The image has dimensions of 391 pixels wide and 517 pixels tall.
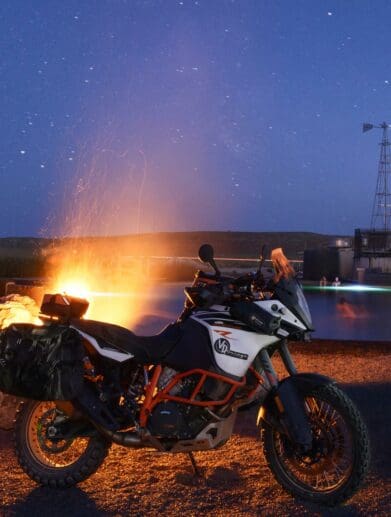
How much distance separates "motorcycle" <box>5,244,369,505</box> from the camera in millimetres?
4469

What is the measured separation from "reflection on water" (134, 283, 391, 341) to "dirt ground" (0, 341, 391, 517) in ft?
23.2

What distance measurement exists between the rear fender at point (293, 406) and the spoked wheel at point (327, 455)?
0.20ft

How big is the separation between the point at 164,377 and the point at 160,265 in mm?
32525

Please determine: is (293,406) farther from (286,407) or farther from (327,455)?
(327,455)

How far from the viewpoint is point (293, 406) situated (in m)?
4.48

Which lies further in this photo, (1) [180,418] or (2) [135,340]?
(2) [135,340]

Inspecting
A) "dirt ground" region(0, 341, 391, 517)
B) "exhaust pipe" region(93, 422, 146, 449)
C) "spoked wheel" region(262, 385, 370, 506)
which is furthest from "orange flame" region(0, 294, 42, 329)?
"spoked wheel" region(262, 385, 370, 506)

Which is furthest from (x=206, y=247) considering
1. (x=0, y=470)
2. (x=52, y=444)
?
(x=0, y=470)

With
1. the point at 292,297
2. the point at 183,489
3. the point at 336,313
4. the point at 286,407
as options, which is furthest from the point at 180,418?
the point at 336,313

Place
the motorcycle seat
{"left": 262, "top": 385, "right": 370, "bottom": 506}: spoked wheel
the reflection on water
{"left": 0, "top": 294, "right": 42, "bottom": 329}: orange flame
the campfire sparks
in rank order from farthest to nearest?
1. the campfire sparks
2. the reflection on water
3. {"left": 0, "top": 294, "right": 42, "bottom": 329}: orange flame
4. the motorcycle seat
5. {"left": 262, "top": 385, "right": 370, "bottom": 506}: spoked wheel

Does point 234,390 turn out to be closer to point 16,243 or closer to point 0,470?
point 0,470

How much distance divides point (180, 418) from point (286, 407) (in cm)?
69

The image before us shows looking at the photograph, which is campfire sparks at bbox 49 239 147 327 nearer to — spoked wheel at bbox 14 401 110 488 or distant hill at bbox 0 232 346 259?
spoked wheel at bbox 14 401 110 488

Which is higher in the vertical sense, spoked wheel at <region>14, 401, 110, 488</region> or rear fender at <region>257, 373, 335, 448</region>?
rear fender at <region>257, 373, 335, 448</region>
